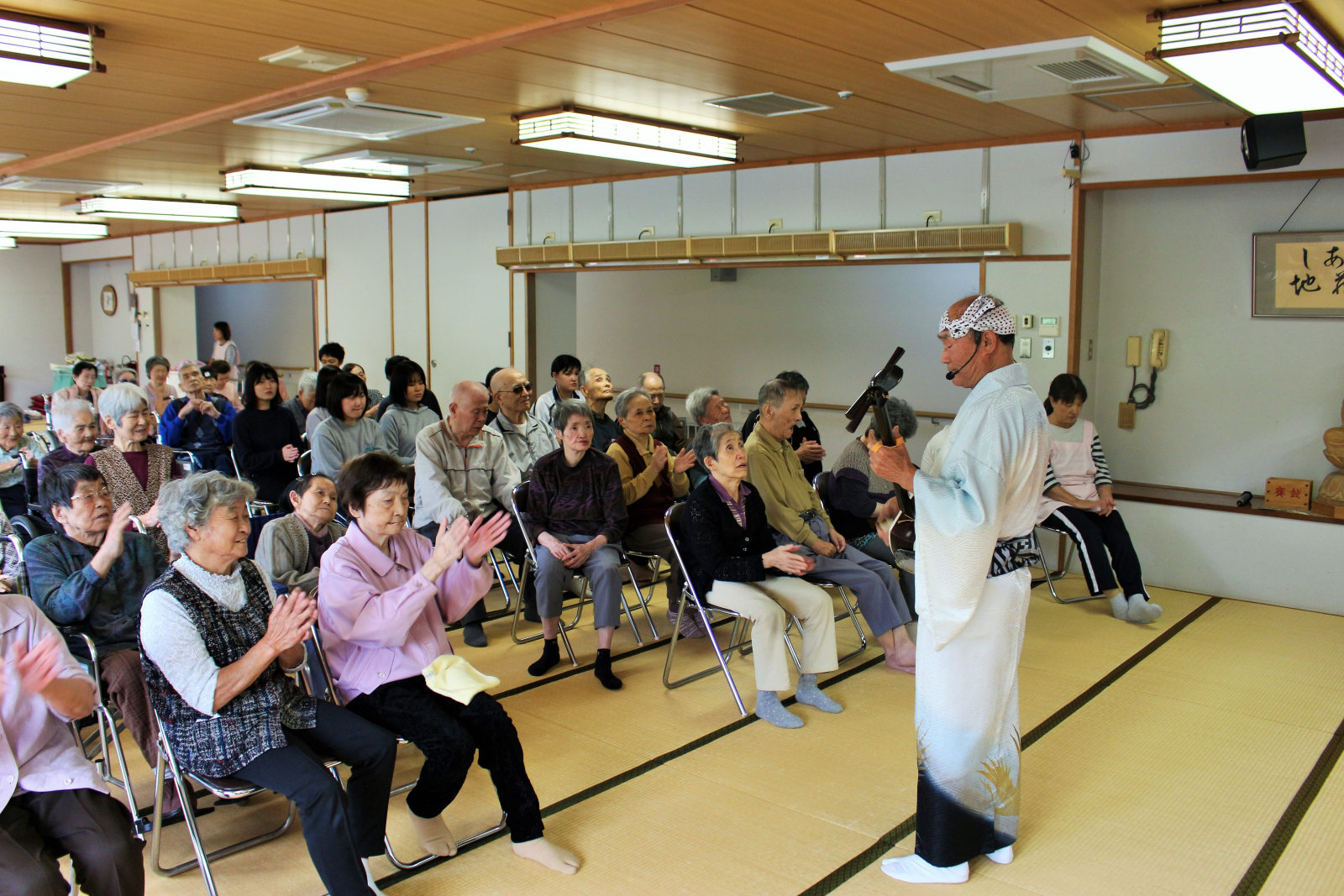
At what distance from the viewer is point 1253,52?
3.65m

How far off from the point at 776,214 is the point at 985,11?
374 cm

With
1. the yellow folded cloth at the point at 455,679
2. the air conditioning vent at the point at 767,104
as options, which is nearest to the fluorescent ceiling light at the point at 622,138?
the air conditioning vent at the point at 767,104

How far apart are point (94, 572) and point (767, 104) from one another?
12.8 feet

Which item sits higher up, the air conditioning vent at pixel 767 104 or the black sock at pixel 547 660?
the air conditioning vent at pixel 767 104

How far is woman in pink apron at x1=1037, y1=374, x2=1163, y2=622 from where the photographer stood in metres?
5.52

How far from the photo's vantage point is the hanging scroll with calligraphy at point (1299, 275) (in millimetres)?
5797

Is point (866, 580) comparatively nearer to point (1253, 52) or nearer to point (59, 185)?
point (1253, 52)

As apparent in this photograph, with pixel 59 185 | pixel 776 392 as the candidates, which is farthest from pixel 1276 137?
pixel 59 185

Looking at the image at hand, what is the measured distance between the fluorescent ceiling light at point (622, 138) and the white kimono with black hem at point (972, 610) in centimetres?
350

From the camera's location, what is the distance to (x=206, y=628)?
260 cm

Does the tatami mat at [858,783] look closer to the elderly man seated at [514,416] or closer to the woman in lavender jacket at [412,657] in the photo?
the woman in lavender jacket at [412,657]

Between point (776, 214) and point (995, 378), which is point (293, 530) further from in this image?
point (776, 214)

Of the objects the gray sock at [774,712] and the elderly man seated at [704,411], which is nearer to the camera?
the gray sock at [774,712]

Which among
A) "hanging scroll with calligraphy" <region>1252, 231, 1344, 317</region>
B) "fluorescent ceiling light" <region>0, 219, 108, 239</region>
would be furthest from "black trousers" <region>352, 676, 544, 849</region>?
"fluorescent ceiling light" <region>0, 219, 108, 239</region>
